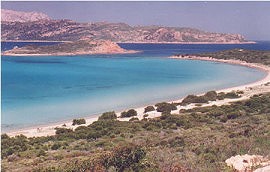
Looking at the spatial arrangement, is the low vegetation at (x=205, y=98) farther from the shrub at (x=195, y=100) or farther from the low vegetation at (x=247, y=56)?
the low vegetation at (x=247, y=56)

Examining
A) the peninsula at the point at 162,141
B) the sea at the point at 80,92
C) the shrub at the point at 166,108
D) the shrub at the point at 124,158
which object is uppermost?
the shrub at the point at 124,158

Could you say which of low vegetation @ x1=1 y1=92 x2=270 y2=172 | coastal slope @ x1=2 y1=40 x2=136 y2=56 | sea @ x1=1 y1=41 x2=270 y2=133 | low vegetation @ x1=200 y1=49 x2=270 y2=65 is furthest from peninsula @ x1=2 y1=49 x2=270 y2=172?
coastal slope @ x1=2 y1=40 x2=136 y2=56

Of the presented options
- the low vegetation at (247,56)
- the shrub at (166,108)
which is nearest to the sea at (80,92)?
the shrub at (166,108)

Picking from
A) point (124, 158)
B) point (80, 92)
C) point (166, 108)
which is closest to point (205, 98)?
point (166, 108)

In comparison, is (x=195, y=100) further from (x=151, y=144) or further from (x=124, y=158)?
(x=124, y=158)

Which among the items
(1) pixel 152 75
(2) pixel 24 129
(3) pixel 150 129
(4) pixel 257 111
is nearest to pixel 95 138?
(3) pixel 150 129

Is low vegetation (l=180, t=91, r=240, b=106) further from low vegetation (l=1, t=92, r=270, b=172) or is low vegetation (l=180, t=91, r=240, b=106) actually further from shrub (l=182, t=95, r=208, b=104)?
low vegetation (l=1, t=92, r=270, b=172)

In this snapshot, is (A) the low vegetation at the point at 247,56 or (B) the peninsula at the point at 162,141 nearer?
(B) the peninsula at the point at 162,141
